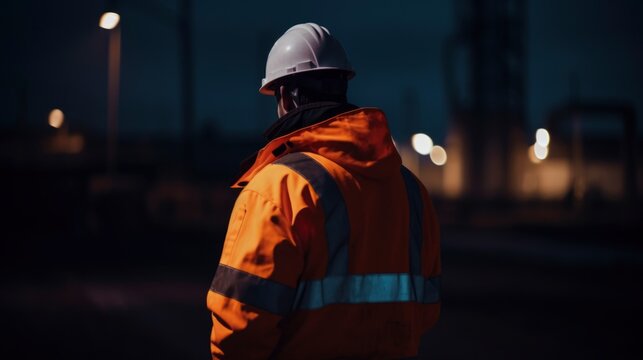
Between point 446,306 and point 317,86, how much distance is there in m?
9.21

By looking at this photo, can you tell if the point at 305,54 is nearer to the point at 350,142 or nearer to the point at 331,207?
the point at 350,142

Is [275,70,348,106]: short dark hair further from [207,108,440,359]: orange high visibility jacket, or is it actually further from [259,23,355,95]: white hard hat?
[207,108,440,359]: orange high visibility jacket

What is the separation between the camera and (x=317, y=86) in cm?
298

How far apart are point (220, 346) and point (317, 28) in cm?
135

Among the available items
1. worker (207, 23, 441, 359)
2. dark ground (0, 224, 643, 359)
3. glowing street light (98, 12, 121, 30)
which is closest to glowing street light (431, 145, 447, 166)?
glowing street light (98, 12, 121, 30)

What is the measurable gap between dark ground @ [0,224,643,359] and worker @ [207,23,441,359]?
5.46 meters

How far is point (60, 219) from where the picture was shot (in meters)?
32.6

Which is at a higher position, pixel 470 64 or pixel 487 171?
pixel 470 64

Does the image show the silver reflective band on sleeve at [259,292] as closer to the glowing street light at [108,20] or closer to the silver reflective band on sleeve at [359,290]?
the silver reflective band on sleeve at [359,290]

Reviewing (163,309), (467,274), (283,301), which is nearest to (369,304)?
(283,301)

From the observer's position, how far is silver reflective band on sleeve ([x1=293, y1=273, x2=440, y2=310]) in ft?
8.71

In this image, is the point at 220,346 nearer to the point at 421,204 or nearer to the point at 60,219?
the point at 421,204

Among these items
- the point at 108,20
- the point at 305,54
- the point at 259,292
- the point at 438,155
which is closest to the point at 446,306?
the point at 305,54

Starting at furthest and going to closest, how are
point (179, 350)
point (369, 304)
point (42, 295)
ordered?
point (42, 295) < point (179, 350) < point (369, 304)
